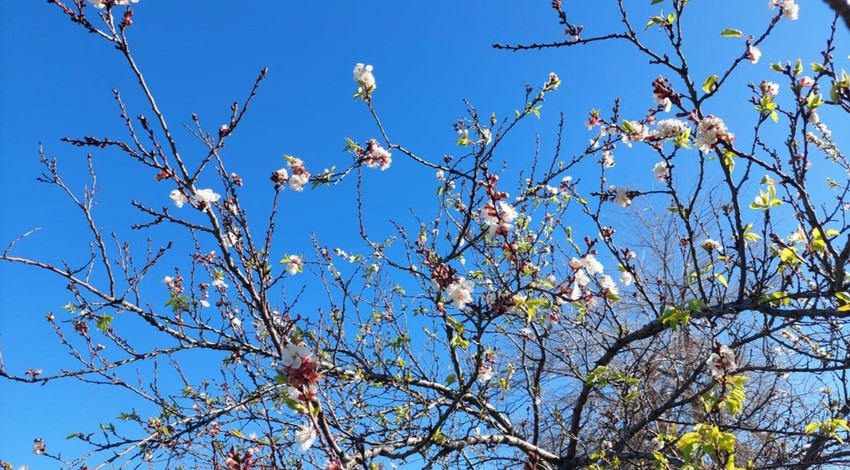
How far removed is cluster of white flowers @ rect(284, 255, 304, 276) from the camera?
11.9 feet

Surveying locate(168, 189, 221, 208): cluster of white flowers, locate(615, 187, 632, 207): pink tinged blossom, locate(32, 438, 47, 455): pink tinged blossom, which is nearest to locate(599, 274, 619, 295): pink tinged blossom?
locate(615, 187, 632, 207): pink tinged blossom

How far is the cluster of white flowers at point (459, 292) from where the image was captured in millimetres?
2289

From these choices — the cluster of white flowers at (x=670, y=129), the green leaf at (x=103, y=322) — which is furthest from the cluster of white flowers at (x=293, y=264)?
the cluster of white flowers at (x=670, y=129)

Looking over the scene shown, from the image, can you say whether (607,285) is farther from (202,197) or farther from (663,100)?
(202,197)

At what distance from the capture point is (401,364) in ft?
12.9

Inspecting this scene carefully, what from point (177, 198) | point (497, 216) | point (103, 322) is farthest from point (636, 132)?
point (103, 322)

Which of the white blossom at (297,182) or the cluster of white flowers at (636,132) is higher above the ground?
the white blossom at (297,182)

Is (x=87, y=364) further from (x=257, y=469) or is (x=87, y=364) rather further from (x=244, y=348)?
(x=257, y=469)

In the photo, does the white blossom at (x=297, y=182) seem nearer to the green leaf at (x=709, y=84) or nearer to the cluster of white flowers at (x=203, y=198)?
the cluster of white flowers at (x=203, y=198)

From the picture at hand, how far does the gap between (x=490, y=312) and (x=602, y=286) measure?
A: 104 centimetres

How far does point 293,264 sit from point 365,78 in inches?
56.7

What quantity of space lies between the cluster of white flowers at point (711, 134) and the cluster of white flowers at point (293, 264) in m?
2.68

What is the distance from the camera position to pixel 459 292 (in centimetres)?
233

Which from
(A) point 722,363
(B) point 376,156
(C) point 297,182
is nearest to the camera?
(A) point 722,363
